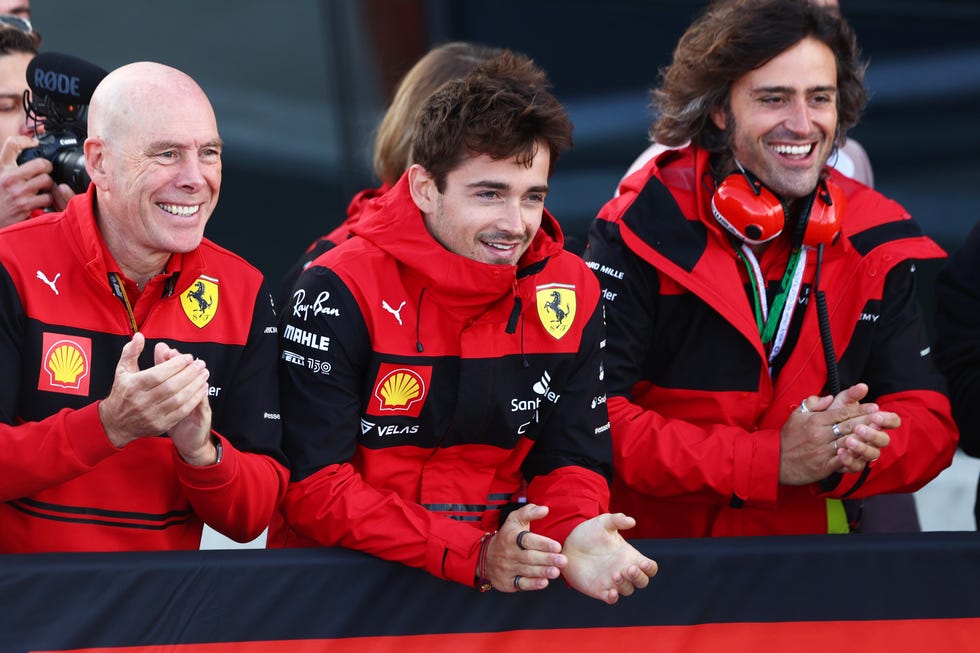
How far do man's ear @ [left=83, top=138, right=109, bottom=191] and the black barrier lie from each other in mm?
743

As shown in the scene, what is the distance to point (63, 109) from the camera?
117 inches

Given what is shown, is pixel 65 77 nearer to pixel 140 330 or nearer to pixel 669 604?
pixel 140 330

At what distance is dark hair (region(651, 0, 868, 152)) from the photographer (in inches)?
129

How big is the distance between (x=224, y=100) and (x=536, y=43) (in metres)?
1.33

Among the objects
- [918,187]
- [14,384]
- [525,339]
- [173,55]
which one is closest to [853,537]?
[525,339]

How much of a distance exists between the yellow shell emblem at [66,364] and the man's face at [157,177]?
0.74 feet

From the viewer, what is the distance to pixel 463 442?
280cm

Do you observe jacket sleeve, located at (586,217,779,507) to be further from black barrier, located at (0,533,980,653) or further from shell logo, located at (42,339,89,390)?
shell logo, located at (42,339,89,390)

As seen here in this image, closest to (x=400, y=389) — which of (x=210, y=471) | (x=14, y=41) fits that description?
(x=210, y=471)

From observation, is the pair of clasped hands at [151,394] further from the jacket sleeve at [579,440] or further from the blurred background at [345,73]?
the blurred background at [345,73]

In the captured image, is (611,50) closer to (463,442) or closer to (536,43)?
(536,43)

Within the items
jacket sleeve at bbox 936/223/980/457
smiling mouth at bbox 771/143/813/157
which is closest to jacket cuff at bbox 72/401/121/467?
smiling mouth at bbox 771/143/813/157

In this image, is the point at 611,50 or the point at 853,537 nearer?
the point at 853,537

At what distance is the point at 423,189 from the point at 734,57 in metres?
0.93
